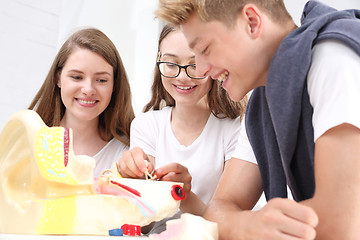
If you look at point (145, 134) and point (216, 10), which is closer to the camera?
point (216, 10)

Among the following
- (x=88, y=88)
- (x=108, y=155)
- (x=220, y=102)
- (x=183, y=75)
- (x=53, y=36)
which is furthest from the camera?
(x=53, y=36)

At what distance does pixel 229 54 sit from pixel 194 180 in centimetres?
73

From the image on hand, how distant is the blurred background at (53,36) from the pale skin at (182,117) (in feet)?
4.03

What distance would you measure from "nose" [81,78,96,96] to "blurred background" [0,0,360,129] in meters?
1.05

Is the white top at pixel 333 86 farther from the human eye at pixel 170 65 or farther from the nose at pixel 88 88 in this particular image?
the nose at pixel 88 88

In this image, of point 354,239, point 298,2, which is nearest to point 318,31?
point 354,239

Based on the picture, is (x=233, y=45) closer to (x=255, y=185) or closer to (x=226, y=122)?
(x=255, y=185)

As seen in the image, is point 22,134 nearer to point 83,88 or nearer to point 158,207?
point 158,207

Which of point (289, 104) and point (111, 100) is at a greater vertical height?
point (289, 104)

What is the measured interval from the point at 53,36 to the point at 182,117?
1798 mm

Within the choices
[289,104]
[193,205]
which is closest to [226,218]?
[289,104]

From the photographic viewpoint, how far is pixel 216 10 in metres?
0.90

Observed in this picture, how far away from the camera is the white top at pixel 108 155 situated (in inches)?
73.7

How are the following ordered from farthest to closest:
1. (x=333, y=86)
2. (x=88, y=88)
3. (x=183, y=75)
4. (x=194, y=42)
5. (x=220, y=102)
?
(x=88, y=88)
(x=220, y=102)
(x=183, y=75)
(x=194, y=42)
(x=333, y=86)
